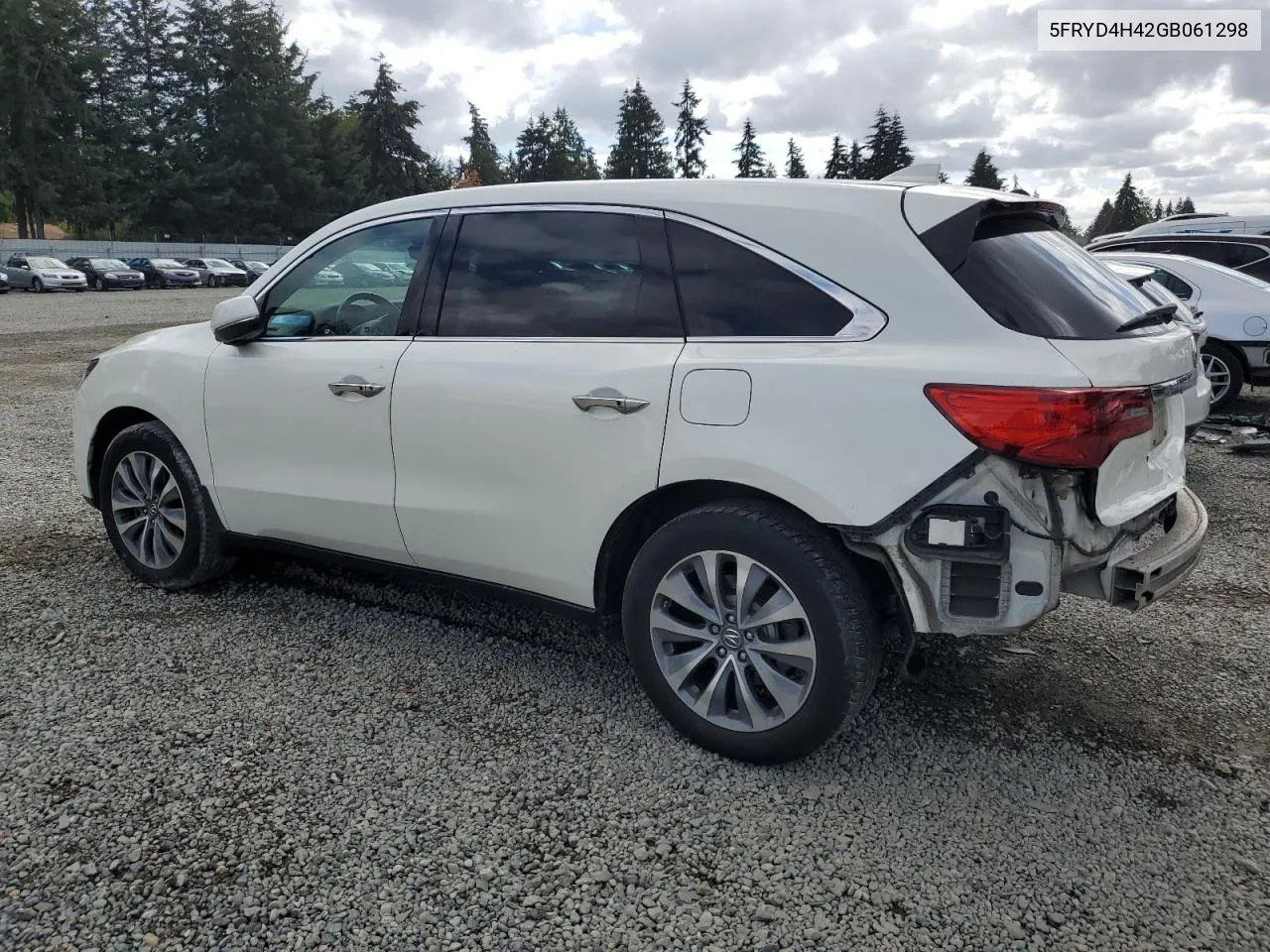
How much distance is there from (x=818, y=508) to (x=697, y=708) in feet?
2.63

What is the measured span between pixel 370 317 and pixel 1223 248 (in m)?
10.2

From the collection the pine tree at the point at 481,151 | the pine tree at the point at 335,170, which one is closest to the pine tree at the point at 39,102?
the pine tree at the point at 335,170

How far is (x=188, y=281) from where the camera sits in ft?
137

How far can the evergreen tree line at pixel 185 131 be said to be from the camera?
54281 millimetres

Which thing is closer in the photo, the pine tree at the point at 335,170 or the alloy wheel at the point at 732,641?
the alloy wheel at the point at 732,641

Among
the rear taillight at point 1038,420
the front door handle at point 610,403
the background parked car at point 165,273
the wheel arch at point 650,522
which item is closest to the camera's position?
the rear taillight at point 1038,420

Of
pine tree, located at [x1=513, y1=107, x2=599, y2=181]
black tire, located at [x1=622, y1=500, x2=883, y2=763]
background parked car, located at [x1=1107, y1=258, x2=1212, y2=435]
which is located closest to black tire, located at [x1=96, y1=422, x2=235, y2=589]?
black tire, located at [x1=622, y1=500, x2=883, y2=763]

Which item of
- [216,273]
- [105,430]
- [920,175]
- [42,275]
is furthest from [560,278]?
[216,273]

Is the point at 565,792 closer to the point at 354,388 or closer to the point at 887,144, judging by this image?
the point at 354,388

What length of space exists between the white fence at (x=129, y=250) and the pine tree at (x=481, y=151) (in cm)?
4063

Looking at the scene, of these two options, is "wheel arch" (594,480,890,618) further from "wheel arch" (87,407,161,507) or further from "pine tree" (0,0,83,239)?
"pine tree" (0,0,83,239)

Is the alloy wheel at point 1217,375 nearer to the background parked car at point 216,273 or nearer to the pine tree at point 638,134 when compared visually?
the background parked car at point 216,273

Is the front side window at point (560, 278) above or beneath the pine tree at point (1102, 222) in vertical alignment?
beneath

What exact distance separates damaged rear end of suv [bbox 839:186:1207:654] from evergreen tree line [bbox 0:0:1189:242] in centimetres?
4839
